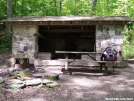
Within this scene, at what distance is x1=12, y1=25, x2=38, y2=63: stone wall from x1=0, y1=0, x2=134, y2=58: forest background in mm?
4484

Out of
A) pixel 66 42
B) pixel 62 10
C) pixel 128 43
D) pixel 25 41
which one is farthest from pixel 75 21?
pixel 62 10

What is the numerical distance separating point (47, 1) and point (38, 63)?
11.3m

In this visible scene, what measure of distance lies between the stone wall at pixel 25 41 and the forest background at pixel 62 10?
14.7ft

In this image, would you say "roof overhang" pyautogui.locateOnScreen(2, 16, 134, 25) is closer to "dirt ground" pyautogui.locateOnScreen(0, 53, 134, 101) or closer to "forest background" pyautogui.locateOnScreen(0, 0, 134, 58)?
"forest background" pyautogui.locateOnScreen(0, 0, 134, 58)

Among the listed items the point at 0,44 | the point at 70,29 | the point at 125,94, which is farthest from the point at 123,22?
the point at 0,44

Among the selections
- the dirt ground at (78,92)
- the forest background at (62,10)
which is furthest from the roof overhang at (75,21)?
the dirt ground at (78,92)

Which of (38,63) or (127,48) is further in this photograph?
(127,48)

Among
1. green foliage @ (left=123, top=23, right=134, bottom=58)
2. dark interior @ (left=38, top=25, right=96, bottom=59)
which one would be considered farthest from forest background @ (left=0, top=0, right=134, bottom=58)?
dark interior @ (left=38, top=25, right=96, bottom=59)

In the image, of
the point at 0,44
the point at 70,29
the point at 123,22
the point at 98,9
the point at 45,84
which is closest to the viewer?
the point at 45,84

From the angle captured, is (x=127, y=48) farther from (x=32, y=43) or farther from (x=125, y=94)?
(x=125, y=94)

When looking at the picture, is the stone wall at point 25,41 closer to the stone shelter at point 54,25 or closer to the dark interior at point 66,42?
the stone shelter at point 54,25

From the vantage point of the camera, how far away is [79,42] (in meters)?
13.2

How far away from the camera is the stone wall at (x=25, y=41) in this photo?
33.1 ft

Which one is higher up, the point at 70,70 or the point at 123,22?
the point at 123,22
